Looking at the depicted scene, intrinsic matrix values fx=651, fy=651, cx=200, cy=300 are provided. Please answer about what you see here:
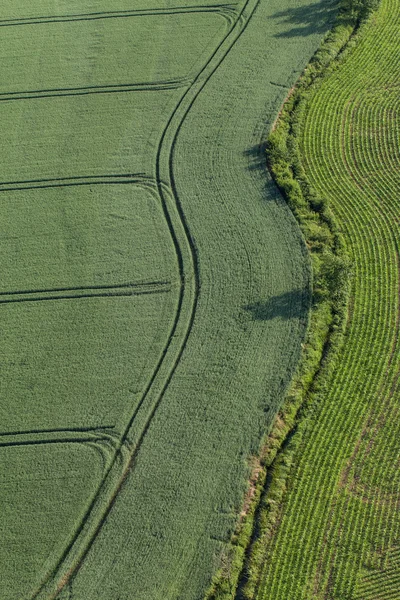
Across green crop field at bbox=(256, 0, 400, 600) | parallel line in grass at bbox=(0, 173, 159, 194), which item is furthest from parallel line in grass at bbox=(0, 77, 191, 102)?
green crop field at bbox=(256, 0, 400, 600)

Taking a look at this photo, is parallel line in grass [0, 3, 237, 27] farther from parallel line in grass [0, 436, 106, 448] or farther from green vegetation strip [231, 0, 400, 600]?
parallel line in grass [0, 436, 106, 448]

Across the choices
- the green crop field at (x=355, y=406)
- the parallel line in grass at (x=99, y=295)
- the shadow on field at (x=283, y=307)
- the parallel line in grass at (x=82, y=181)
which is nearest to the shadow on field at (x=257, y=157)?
the green crop field at (x=355, y=406)

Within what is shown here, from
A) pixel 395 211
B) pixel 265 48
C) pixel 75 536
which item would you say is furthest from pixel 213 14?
A: pixel 75 536

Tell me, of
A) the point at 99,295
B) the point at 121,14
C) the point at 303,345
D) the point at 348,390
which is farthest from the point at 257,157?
the point at 121,14

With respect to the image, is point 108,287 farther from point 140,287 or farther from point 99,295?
point 140,287

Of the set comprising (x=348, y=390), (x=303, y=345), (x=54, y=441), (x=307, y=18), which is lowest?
(x=54, y=441)
